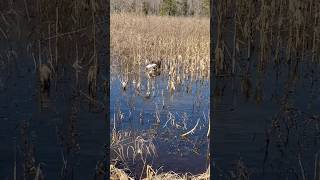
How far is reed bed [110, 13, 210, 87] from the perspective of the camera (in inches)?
319

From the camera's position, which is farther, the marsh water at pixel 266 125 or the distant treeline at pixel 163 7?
the distant treeline at pixel 163 7

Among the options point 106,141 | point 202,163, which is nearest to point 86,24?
point 106,141

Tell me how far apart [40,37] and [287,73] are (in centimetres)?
168

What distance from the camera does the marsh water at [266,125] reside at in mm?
3170

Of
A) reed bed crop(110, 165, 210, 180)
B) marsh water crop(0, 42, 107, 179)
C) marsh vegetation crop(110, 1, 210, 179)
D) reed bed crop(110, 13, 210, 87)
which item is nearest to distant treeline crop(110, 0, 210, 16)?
reed bed crop(110, 13, 210, 87)

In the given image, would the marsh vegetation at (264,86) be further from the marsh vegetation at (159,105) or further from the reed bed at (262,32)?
the marsh vegetation at (159,105)

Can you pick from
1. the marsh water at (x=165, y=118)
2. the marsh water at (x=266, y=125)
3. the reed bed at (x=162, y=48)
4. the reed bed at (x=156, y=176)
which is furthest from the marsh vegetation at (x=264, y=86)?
the reed bed at (x=162, y=48)

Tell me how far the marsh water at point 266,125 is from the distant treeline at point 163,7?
969 centimetres

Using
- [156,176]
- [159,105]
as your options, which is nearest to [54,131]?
[156,176]

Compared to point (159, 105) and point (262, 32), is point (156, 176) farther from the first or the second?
point (159, 105)

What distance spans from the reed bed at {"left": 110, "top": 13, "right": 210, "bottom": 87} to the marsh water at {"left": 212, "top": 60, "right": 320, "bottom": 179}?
3680mm

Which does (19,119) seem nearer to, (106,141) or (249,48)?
(106,141)

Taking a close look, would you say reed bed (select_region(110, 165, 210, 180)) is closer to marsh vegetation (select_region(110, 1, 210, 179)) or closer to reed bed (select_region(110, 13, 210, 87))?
marsh vegetation (select_region(110, 1, 210, 179))

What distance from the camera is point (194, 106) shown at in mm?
6367
